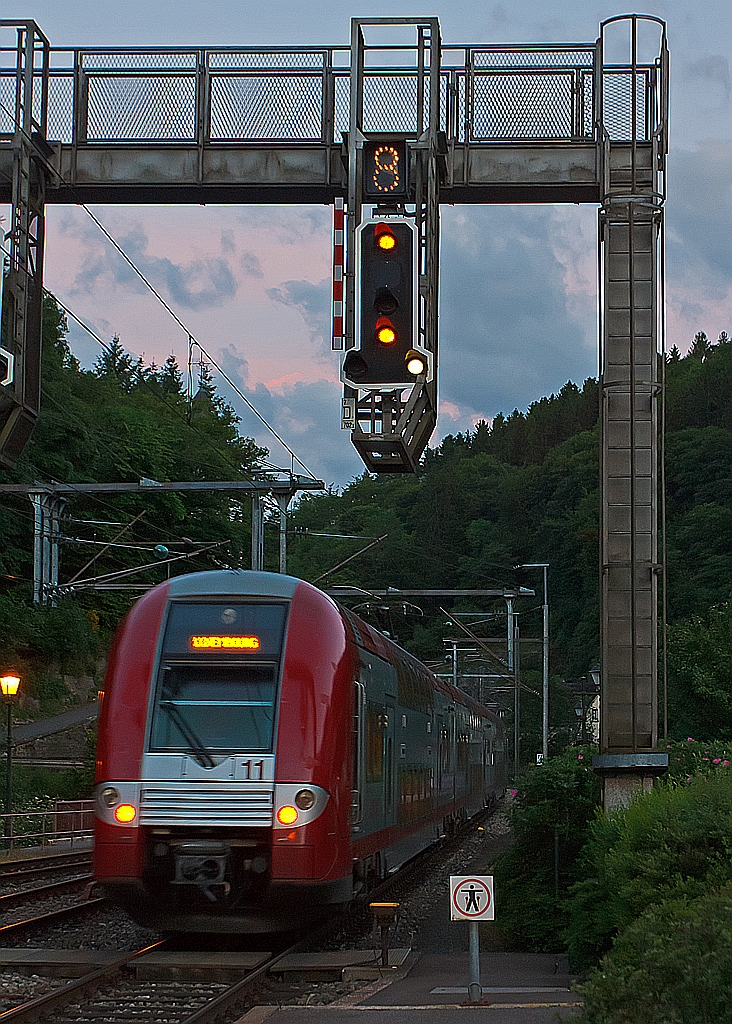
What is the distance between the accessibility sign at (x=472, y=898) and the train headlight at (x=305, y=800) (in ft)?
5.92

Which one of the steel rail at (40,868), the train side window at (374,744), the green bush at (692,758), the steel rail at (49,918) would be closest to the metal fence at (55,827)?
the steel rail at (40,868)

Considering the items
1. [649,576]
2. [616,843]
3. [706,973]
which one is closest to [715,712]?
[649,576]

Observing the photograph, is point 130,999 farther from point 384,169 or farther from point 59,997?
point 384,169

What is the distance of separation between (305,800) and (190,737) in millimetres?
1180

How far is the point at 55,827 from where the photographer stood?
31094mm

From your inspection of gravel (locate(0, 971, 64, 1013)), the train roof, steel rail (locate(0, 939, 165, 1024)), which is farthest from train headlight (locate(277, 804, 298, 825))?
gravel (locate(0, 971, 64, 1013))

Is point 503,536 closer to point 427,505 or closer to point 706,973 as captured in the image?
point 427,505

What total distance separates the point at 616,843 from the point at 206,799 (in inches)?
142

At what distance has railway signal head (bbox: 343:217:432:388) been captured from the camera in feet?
32.2

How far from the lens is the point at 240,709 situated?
1293 centimetres

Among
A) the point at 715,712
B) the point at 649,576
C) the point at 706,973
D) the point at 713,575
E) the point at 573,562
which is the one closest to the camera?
the point at 706,973

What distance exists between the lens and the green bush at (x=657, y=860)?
938 cm

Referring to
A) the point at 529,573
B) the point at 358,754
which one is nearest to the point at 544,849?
the point at 358,754

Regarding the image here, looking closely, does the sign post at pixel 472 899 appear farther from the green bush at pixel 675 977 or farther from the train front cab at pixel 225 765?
the green bush at pixel 675 977
